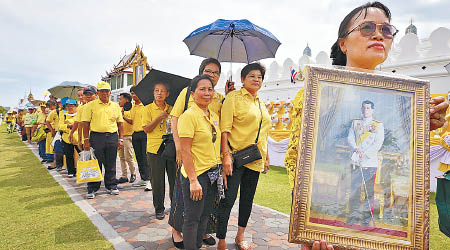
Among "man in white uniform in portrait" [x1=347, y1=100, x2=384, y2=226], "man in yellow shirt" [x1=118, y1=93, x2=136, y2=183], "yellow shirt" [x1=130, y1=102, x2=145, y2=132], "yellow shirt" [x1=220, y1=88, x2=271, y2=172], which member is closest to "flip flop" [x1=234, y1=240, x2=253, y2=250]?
"yellow shirt" [x1=220, y1=88, x2=271, y2=172]

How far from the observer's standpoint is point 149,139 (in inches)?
148

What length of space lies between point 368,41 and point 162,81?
8.86ft

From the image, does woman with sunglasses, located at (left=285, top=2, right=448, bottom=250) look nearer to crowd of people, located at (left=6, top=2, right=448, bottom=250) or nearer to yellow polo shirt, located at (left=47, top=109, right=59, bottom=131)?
crowd of people, located at (left=6, top=2, right=448, bottom=250)

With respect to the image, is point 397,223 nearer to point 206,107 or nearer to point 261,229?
point 206,107

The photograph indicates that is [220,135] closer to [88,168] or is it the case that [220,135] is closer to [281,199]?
[281,199]

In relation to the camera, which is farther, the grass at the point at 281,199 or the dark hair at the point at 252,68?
the grass at the point at 281,199

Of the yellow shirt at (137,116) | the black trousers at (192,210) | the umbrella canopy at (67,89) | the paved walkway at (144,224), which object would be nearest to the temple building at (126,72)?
the umbrella canopy at (67,89)

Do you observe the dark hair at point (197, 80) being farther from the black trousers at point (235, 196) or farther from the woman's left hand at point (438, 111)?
the woman's left hand at point (438, 111)

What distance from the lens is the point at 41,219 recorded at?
3.67 meters

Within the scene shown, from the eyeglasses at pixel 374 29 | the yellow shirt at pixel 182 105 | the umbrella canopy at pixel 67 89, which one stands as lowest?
the yellow shirt at pixel 182 105

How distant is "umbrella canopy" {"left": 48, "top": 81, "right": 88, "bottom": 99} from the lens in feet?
25.1

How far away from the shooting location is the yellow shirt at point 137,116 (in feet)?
18.3

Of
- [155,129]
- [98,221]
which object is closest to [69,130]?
[98,221]

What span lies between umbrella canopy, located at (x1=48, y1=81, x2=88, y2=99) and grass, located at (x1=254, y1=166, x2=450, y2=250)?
6052 millimetres
